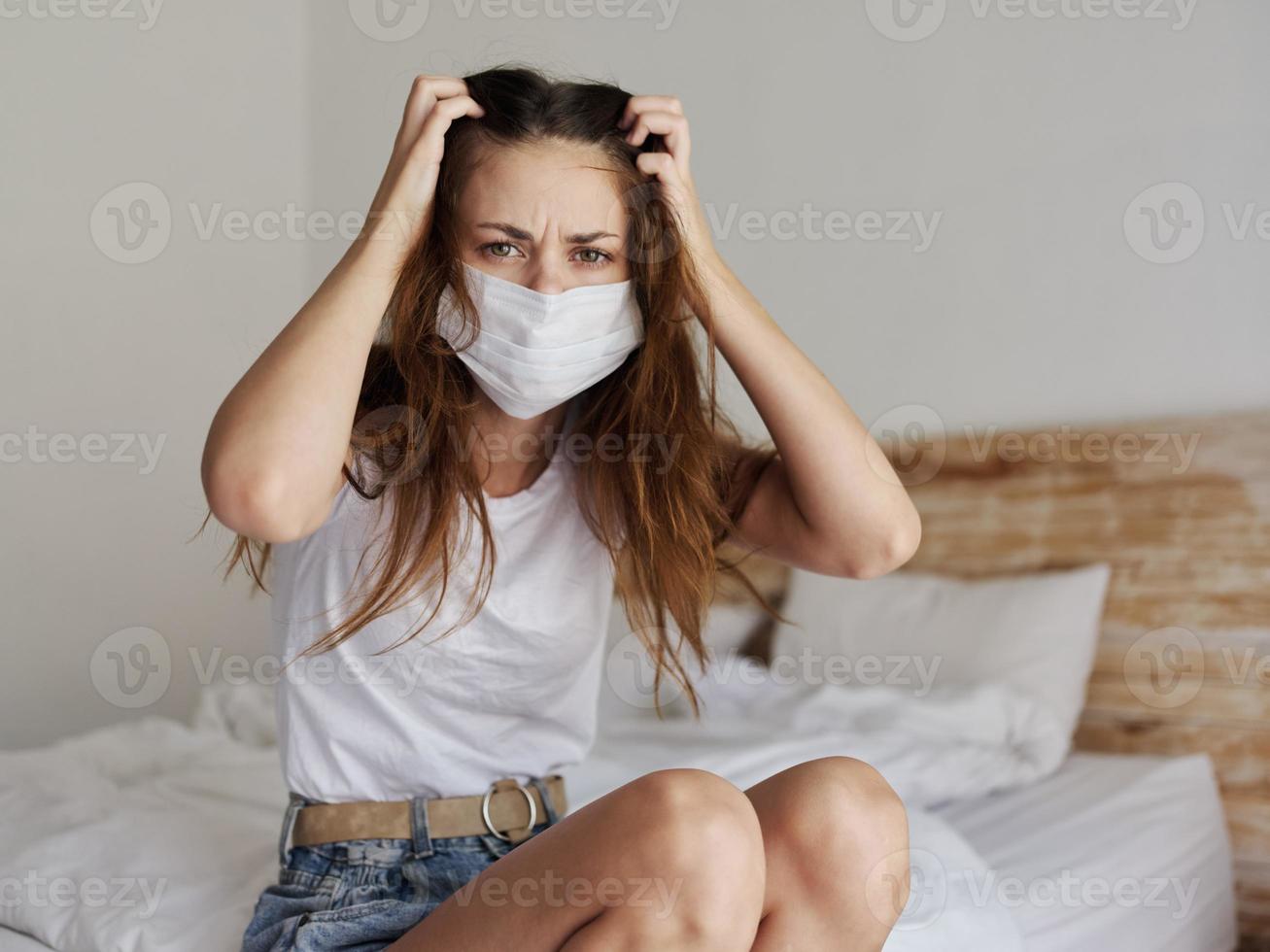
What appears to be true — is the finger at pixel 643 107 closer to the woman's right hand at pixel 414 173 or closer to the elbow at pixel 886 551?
the woman's right hand at pixel 414 173

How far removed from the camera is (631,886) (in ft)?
2.81

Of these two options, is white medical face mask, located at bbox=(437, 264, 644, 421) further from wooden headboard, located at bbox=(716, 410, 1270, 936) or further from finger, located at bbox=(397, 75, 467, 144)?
wooden headboard, located at bbox=(716, 410, 1270, 936)

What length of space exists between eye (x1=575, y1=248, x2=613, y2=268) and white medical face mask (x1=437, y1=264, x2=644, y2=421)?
2 cm

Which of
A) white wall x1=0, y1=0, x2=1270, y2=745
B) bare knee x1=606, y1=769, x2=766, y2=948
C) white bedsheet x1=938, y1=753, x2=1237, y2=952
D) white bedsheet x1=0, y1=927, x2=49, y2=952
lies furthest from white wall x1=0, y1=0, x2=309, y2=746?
bare knee x1=606, y1=769, x2=766, y2=948

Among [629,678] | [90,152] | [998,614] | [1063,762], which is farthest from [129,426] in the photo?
[1063,762]

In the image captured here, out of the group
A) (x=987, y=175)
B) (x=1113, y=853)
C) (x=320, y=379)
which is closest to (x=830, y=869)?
(x=320, y=379)

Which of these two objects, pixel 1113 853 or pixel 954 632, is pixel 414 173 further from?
pixel 954 632

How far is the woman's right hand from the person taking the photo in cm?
107

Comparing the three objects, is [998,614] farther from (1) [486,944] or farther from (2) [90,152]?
(2) [90,152]

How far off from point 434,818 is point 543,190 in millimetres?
609

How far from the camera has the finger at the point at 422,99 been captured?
108 cm

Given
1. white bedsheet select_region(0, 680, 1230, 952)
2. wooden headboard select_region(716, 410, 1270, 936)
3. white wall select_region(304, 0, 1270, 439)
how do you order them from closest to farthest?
white bedsheet select_region(0, 680, 1230, 952)
wooden headboard select_region(716, 410, 1270, 936)
white wall select_region(304, 0, 1270, 439)

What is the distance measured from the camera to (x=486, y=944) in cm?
86

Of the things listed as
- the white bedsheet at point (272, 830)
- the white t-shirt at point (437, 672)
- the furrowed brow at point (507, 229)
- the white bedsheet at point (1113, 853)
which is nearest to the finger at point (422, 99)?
the furrowed brow at point (507, 229)
